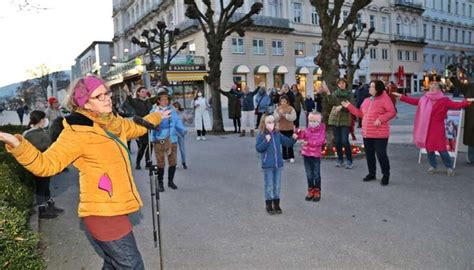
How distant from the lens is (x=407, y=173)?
324 inches

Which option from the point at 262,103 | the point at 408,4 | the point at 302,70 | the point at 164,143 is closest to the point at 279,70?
the point at 302,70

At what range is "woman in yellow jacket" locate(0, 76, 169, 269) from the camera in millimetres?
2884

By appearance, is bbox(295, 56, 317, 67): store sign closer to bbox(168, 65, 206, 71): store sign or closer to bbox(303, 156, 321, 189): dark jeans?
bbox(168, 65, 206, 71): store sign

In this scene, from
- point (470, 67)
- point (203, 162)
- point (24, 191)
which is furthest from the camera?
point (470, 67)

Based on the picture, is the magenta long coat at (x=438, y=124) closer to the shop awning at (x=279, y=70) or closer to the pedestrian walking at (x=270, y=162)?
the pedestrian walking at (x=270, y=162)

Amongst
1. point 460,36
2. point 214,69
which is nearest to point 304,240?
point 214,69

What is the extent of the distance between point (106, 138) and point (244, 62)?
4029cm

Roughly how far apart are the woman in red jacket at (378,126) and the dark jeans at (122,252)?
213 inches

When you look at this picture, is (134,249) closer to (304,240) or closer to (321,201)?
(304,240)

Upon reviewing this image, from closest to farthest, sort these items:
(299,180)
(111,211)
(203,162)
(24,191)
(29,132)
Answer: (111,211)
(24,191)
(29,132)
(299,180)
(203,162)

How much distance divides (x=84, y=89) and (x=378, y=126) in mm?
5761

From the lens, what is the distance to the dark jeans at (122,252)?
293 cm

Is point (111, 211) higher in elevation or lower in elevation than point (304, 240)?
higher

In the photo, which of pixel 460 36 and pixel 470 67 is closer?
pixel 470 67
